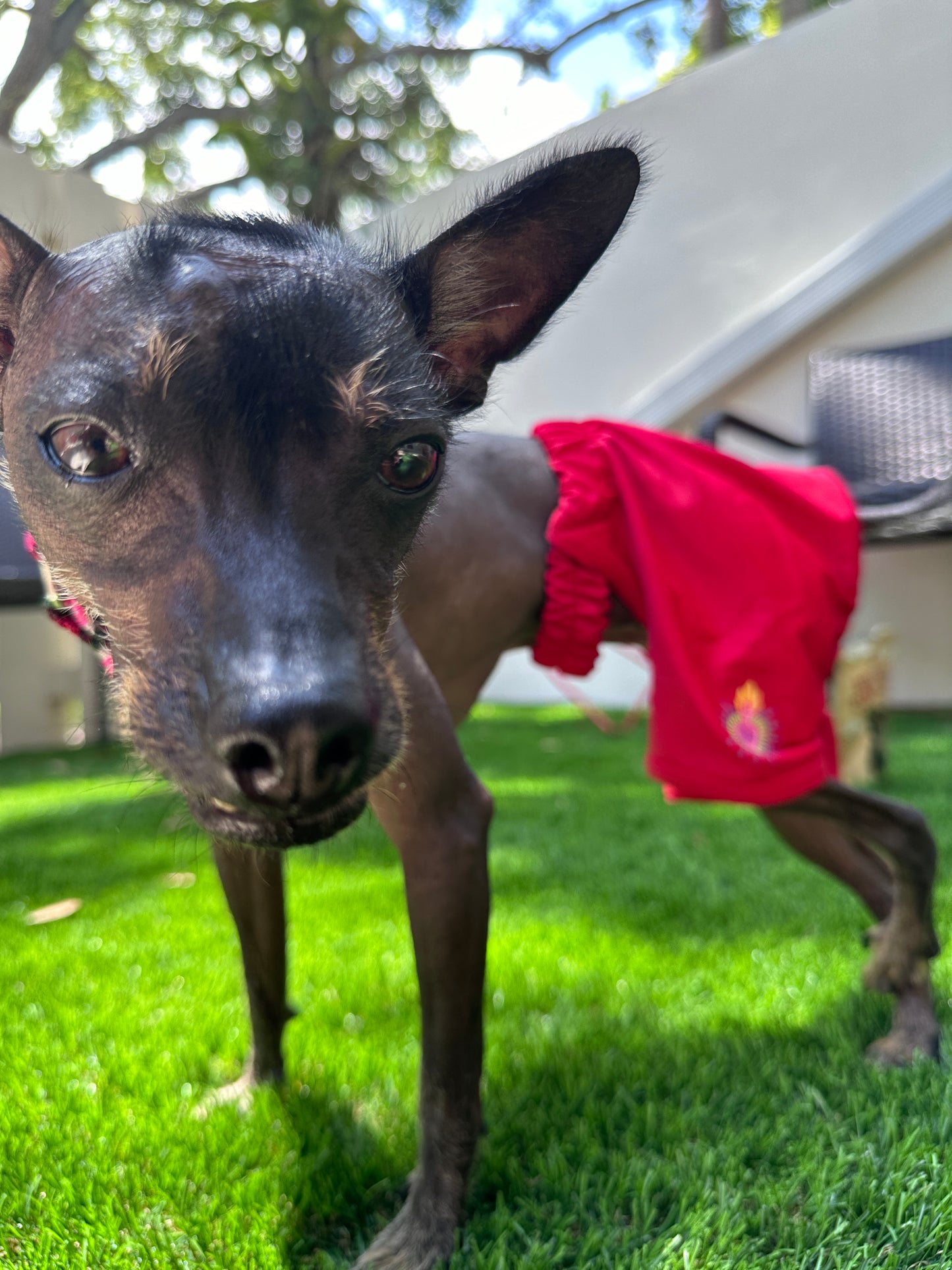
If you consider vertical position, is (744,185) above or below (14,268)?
above

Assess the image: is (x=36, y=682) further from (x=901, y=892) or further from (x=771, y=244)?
(x=901, y=892)

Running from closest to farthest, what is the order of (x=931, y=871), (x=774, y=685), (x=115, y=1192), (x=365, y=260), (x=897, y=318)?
(x=365, y=260), (x=115, y=1192), (x=774, y=685), (x=931, y=871), (x=897, y=318)

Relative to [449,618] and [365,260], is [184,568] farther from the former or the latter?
[449,618]

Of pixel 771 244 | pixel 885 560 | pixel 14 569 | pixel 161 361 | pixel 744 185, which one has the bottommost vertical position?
pixel 885 560

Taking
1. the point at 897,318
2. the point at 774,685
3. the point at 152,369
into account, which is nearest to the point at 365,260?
the point at 152,369

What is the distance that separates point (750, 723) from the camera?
64.1 inches

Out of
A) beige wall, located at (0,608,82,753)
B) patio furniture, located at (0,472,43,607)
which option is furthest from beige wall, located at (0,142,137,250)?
beige wall, located at (0,608,82,753)

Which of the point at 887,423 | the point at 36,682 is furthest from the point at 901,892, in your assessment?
the point at 36,682

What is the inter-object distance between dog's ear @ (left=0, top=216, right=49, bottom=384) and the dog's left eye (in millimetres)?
450

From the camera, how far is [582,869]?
2.99 meters

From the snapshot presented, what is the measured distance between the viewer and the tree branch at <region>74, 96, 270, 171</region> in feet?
31.3

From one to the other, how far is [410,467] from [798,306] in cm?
534

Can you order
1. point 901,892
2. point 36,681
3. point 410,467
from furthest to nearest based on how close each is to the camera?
point 36,681 < point 901,892 < point 410,467

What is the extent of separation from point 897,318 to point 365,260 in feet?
16.3
